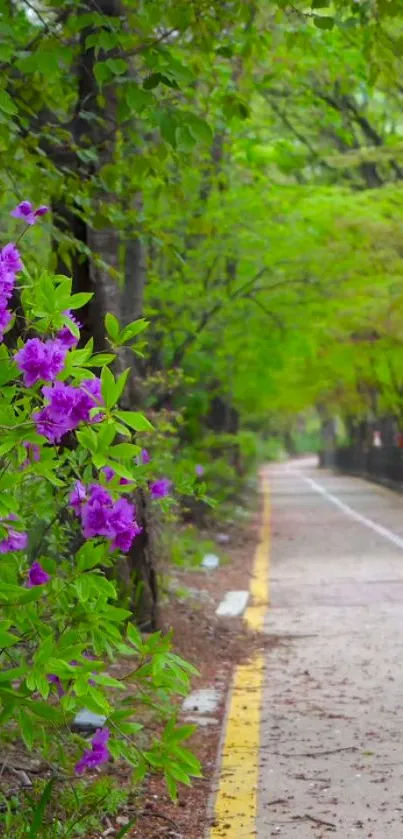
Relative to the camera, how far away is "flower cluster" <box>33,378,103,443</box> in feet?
12.7

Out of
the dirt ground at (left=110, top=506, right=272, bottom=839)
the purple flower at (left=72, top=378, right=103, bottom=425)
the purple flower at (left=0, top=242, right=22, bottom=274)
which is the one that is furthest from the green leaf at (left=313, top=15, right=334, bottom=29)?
the dirt ground at (left=110, top=506, right=272, bottom=839)

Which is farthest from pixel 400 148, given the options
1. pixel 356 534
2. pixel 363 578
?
pixel 363 578

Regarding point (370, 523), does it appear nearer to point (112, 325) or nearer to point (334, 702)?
point (334, 702)

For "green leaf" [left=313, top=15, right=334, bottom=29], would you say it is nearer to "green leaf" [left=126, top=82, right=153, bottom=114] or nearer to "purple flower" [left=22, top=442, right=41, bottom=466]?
"green leaf" [left=126, top=82, right=153, bottom=114]

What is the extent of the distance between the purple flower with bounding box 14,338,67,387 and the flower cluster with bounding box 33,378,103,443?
43 millimetres

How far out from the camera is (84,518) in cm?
438

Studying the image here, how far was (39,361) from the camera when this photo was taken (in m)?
3.92

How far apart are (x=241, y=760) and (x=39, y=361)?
300cm

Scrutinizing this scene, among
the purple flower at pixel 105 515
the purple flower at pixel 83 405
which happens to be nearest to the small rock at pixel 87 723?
the purple flower at pixel 105 515

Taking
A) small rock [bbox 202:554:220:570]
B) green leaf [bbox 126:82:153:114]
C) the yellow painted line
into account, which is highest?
green leaf [bbox 126:82:153:114]

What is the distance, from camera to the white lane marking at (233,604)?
470 inches

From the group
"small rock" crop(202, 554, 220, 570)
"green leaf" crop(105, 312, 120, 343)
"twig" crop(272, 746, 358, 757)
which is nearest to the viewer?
"green leaf" crop(105, 312, 120, 343)

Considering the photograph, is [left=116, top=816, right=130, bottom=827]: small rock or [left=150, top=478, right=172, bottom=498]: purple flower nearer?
[left=116, top=816, right=130, bottom=827]: small rock

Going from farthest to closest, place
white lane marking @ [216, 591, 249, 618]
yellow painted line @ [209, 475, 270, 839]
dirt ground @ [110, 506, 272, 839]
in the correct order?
white lane marking @ [216, 591, 249, 618]
dirt ground @ [110, 506, 272, 839]
yellow painted line @ [209, 475, 270, 839]
